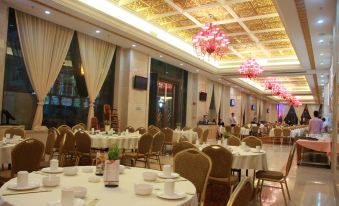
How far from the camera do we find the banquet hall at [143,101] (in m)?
2.62

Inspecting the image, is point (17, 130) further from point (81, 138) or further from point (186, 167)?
point (186, 167)

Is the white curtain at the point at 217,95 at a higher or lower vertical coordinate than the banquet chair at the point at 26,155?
higher

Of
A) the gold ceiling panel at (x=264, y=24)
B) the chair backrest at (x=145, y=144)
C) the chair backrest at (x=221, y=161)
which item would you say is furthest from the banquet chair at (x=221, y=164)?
the gold ceiling panel at (x=264, y=24)

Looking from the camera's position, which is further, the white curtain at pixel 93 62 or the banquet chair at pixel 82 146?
the white curtain at pixel 93 62

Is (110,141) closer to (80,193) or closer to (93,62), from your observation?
(93,62)

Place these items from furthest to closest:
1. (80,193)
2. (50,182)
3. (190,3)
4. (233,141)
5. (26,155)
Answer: (190,3)
(233,141)
(26,155)
(50,182)
(80,193)

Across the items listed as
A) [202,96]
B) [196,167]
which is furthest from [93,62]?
[202,96]

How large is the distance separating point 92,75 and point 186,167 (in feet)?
23.1

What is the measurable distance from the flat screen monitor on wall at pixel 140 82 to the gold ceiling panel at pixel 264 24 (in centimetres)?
411

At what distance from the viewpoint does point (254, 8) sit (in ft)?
26.5

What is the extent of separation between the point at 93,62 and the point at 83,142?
172 inches

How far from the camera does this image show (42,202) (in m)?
1.94

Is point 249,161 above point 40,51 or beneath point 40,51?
beneath

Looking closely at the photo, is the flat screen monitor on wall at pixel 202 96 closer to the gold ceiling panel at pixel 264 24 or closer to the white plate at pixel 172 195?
the gold ceiling panel at pixel 264 24
